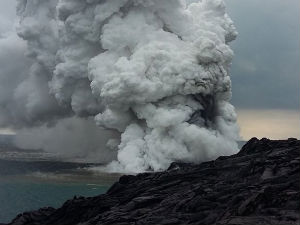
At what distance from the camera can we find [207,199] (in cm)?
3669

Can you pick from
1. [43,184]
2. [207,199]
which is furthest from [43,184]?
[207,199]

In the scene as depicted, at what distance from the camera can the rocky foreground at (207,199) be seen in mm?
32344

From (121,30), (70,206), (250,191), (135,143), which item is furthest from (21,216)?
(121,30)

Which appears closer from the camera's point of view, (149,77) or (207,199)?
(207,199)

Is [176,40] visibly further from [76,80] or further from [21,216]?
[21,216]

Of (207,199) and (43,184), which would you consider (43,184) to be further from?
(207,199)

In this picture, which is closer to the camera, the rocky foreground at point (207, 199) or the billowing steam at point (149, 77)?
the rocky foreground at point (207, 199)

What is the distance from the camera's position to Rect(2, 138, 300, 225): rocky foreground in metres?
Result: 32.3

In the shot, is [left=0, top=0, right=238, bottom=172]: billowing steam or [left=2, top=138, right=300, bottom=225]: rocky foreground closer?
[left=2, top=138, right=300, bottom=225]: rocky foreground

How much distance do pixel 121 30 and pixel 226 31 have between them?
946 inches

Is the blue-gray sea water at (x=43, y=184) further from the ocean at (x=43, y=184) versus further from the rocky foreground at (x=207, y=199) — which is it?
the rocky foreground at (x=207, y=199)

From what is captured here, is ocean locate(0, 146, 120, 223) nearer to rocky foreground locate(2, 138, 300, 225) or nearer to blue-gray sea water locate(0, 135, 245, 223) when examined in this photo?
blue-gray sea water locate(0, 135, 245, 223)

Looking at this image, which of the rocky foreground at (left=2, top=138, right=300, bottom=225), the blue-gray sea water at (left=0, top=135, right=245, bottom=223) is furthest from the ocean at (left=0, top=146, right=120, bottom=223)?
the rocky foreground at (left=2, top=138, right=300, bottom=225)

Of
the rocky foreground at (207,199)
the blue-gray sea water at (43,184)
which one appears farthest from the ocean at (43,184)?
the rocky foreground at (207,199)
